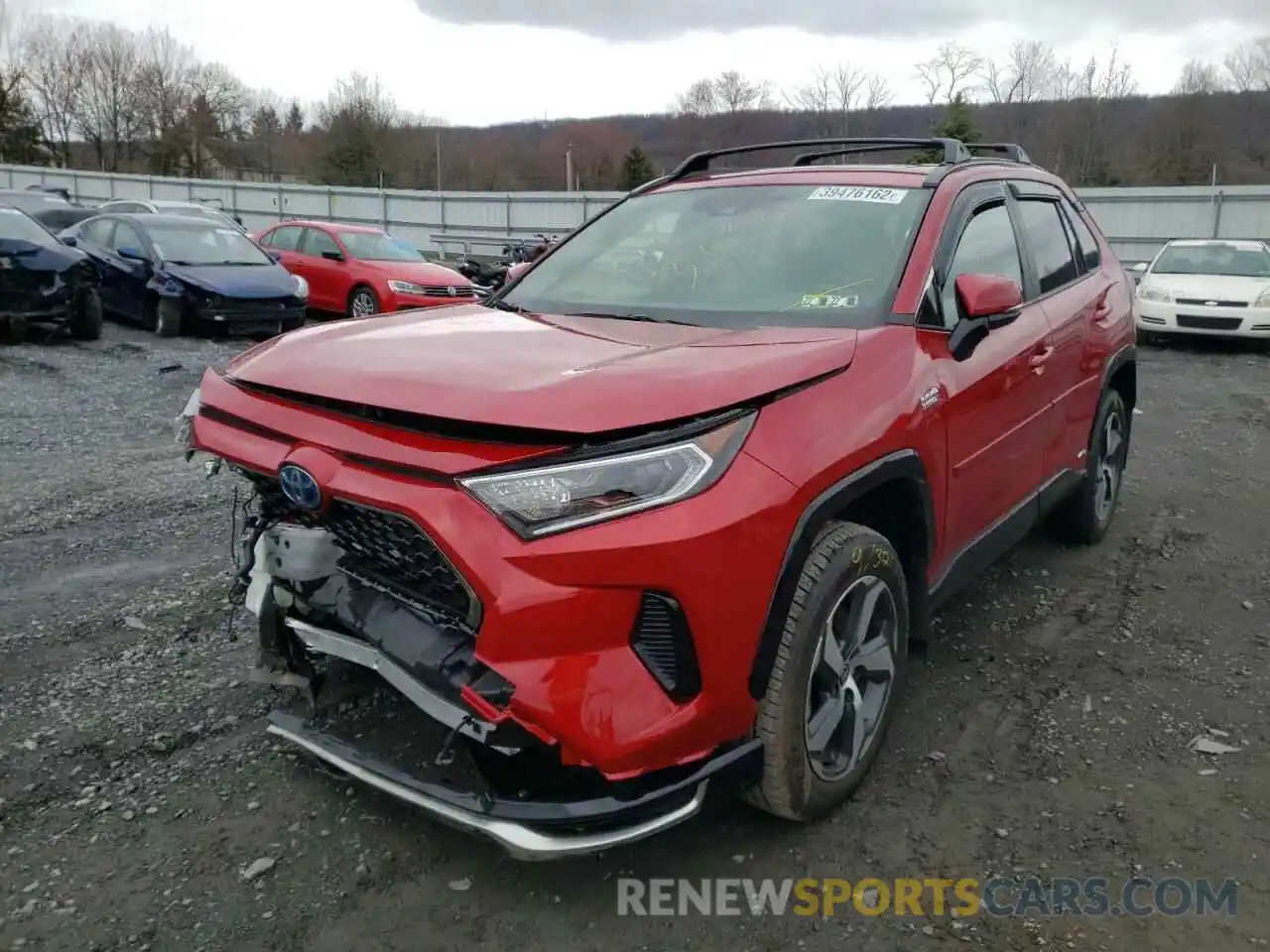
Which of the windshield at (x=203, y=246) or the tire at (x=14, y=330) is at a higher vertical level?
the windshield at (x=203, y=246)

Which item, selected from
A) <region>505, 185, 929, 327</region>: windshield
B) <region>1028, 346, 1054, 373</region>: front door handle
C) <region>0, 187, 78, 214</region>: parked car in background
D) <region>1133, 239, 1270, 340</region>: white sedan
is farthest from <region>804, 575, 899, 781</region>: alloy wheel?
<region>0, 187, 78, 214</region>: parked car in background

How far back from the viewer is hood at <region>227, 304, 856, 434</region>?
2.27 m

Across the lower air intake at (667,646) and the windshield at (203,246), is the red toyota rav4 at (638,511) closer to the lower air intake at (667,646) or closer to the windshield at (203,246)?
the lower air intake at (667,646)

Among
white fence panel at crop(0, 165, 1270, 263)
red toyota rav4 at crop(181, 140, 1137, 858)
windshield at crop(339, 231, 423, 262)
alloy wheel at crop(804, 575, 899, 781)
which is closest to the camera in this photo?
red toyota rav4 at crop(181, 140, 1137, 858)

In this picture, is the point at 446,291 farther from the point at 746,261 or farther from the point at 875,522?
the point at 875,522

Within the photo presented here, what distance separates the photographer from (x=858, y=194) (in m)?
3.62

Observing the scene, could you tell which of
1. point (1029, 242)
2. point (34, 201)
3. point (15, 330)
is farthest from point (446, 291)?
point (1029, 242)

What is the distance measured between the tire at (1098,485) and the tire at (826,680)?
2133mm

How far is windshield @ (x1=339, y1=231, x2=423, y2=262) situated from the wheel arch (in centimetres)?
1268

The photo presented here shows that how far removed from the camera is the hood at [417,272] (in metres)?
14.1

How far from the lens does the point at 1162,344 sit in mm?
14203

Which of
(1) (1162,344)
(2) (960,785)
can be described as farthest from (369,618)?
(1) (1162,344)

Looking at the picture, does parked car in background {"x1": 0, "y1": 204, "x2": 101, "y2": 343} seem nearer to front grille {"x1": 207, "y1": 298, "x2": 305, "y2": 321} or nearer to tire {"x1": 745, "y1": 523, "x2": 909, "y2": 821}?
front grille {"x1": 207, "y1": 298, "x2": 305, "y2": 321}

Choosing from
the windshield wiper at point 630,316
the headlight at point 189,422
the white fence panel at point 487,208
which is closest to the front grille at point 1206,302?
the white fence panel at point 487,208
